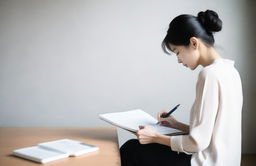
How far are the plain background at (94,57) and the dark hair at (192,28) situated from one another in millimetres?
1242

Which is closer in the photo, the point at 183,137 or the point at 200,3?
the point at 183,137

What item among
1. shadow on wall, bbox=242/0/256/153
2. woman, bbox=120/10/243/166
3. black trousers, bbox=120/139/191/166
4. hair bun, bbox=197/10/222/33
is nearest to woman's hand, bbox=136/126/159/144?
woman, bbox=120/10/243/166

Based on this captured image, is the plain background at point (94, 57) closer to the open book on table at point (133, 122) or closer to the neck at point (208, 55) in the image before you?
the open book on table at point (133, 122)

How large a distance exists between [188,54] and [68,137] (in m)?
0.67

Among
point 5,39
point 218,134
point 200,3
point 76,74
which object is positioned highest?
point 200,3

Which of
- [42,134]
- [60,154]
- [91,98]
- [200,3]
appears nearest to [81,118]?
[91,98]

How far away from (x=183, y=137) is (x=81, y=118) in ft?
5.05

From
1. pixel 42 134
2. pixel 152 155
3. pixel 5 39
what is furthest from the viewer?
pixel 5 39

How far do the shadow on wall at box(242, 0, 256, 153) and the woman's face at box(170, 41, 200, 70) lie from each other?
1.44m

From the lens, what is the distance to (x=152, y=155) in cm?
146

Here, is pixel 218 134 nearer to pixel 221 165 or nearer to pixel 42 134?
pixel 221 165

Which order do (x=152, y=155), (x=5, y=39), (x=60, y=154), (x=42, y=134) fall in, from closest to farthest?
(x=60, y=154)
(x=152, y=155)
(x=42, y=134)
(x=5, y=39)

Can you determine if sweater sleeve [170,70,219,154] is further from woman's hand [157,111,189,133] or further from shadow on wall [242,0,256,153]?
shadow on wall [242,0,256,153]

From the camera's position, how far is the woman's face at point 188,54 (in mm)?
1426
